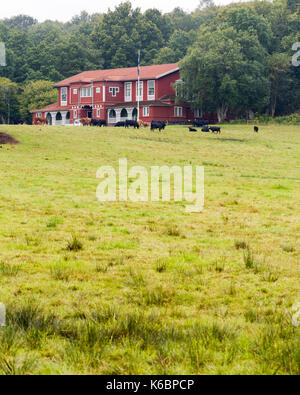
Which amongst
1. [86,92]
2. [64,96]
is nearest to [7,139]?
[86,92]

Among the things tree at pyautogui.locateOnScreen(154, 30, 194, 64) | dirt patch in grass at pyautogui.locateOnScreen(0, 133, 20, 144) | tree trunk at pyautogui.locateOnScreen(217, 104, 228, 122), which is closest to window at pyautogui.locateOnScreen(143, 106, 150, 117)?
tree trunk at pyautogui.locateOnScreen(217, 104, 228, 122)

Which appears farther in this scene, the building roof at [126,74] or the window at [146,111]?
the building roof at [126,74]

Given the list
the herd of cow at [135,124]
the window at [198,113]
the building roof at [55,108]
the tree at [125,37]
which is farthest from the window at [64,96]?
the herd of cow at [135,124]

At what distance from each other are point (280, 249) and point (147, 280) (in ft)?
12.2

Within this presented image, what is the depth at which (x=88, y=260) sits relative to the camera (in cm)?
945

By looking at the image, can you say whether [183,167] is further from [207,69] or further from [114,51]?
[114,51]

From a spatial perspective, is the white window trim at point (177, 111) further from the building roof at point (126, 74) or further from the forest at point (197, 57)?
the building roof at point (126, 74)

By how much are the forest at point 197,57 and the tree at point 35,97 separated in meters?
0.17

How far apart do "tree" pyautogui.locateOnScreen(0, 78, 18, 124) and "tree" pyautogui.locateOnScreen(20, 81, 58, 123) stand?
1.41 meters

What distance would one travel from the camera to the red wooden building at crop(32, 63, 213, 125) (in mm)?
75125

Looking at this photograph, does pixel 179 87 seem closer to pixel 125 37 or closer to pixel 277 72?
pixel 277 72

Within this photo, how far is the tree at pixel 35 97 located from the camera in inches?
3497

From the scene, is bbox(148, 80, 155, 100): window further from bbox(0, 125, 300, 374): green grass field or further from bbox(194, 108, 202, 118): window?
bbox(0, 125, 300, 374): green grass field

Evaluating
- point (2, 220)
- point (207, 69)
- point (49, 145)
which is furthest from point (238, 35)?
point (2, 220)
